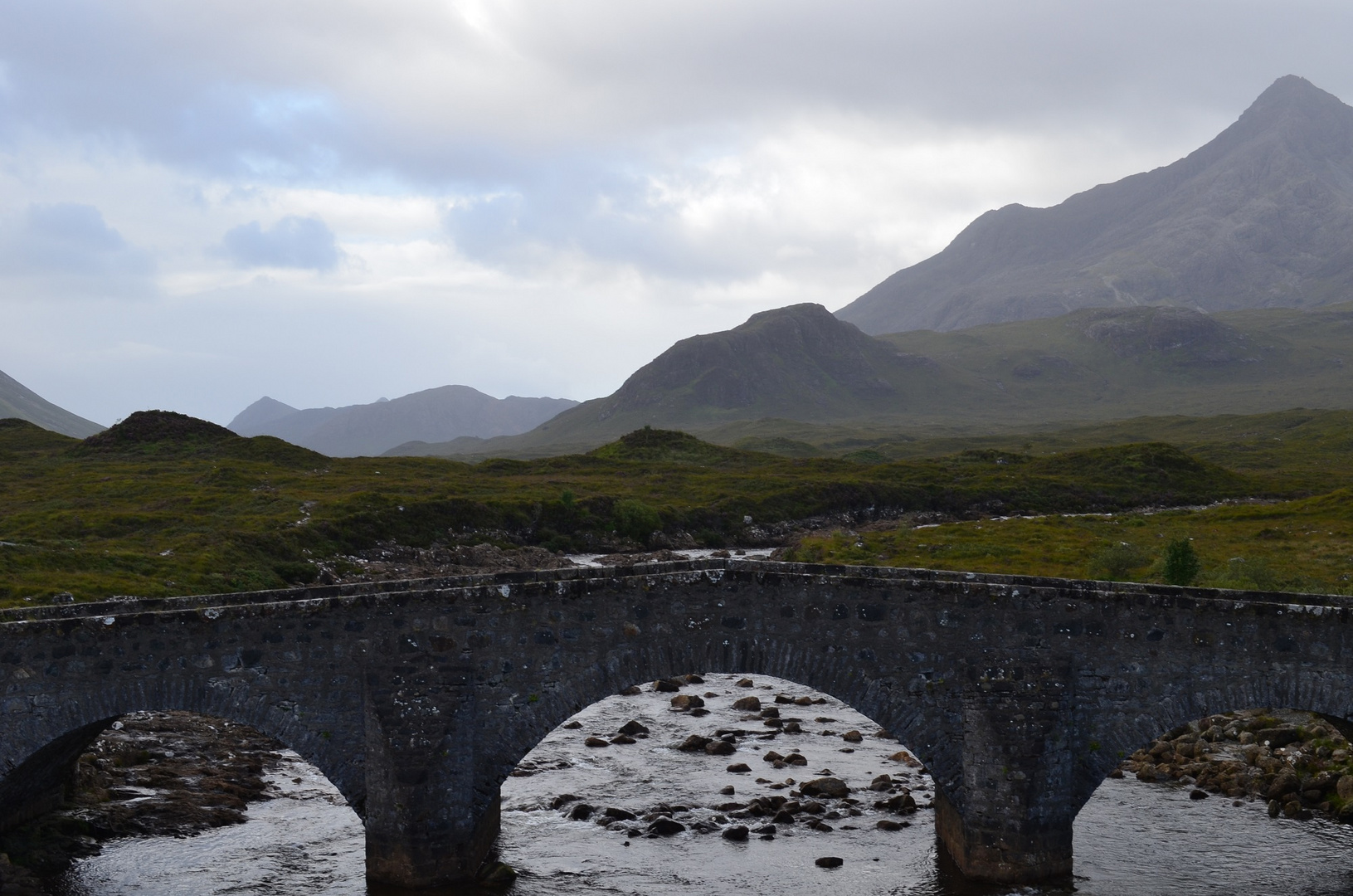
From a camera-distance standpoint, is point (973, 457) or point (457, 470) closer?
point (457, 470)

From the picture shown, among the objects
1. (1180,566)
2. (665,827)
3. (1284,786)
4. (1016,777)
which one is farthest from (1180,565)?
(665,827)

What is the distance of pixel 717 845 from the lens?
23.9 meters

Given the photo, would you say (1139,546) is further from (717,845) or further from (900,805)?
(717,845)

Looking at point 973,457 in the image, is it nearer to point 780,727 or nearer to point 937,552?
point 937,552

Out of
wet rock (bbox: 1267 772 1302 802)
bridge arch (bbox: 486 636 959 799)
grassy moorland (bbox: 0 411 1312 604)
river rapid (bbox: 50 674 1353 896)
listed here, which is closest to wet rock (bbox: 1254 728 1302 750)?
wet rock (bbox: 1267 772 1302 802)

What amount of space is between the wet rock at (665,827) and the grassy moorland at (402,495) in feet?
81.8

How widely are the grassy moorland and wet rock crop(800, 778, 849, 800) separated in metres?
27.3

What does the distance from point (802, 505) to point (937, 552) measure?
74.2ft

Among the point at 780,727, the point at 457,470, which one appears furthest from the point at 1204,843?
the point at 457,470

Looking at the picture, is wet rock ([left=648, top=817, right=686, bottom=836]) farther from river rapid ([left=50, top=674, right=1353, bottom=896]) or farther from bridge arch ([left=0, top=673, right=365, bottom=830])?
bridge arch ([left=0, top=673, right=365, bottom=830])

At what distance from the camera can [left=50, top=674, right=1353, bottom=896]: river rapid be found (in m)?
21.6

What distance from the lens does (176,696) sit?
1961 centimetres

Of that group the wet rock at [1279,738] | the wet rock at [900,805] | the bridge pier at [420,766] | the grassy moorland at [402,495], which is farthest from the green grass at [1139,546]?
the bridge pier at [420,766]

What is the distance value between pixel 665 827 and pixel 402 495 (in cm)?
4673
